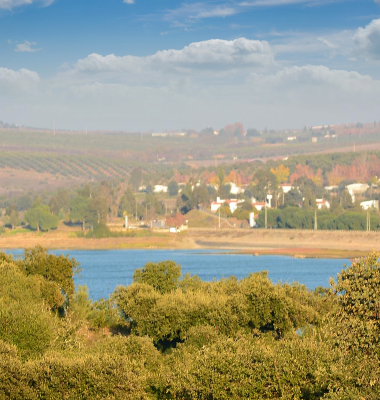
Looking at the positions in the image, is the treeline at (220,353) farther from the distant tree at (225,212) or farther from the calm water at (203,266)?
the distant tree at (225,212)

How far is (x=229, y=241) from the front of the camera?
129m

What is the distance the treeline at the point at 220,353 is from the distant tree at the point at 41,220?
11138 centimetres

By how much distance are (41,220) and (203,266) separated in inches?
2212

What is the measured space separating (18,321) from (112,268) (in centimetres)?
6360

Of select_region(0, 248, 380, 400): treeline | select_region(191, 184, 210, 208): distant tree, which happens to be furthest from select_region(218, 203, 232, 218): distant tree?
select_region(0, 248, 380, 400): treeline

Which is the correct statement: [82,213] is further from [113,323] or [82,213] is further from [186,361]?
[186,361]

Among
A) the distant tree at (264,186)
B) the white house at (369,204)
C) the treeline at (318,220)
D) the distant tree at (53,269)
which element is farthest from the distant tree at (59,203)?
the distant tree at (53,269)

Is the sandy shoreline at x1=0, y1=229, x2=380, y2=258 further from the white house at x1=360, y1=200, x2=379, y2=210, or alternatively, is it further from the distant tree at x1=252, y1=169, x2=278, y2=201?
the distant tree at x1=252, y1=169, x2=278, y2=201

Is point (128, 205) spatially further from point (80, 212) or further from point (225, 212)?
point (225, 212)

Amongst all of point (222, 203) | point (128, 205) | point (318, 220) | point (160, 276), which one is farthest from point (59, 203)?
point (160, 276)

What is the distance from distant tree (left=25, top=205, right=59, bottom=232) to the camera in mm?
141250

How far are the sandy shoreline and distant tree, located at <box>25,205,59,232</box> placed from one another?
2903 mm

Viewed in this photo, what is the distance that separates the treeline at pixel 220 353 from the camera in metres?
19.1

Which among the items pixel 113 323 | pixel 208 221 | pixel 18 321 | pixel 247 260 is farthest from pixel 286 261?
pixel 18 321
